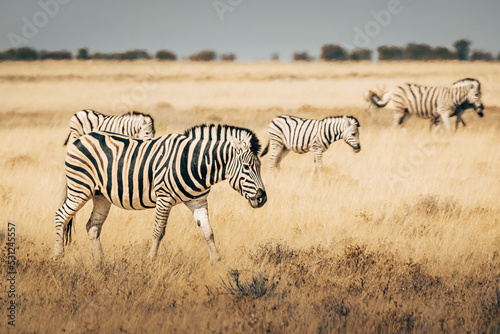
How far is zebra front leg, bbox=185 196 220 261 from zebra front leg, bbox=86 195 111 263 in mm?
1035

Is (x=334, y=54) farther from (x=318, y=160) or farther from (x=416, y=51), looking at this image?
(x=318, y=160)

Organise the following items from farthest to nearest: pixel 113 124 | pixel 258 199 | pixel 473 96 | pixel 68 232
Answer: pixel 473 96
pixel 113 124
pixel 68 232
pixel 258 199

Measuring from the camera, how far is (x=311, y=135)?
11.1 m

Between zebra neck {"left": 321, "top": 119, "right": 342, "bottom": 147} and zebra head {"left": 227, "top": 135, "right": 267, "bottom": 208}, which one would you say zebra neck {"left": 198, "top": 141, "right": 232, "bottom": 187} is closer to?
zebra head {"left": 227, "top": 135, "right": 267, "bottom": 208}

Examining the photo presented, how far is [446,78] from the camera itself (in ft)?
110

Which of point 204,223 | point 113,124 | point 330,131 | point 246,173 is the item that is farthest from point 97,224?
point 330,131

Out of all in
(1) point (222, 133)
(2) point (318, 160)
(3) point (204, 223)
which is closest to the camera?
(3) point (204, 223)


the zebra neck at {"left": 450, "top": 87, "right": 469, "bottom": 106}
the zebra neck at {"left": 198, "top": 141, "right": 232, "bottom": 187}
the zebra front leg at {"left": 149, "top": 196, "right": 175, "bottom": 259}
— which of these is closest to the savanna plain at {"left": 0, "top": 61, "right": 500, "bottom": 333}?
the zebra front leg at {"left": 149, "top": 196, "right": 175, "bottom": 259}

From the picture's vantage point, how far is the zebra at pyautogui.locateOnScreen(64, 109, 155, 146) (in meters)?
11.2

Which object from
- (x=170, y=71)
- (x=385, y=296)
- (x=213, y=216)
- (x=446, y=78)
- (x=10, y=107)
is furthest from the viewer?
(x=170, y=71)

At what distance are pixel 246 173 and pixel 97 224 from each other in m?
1.84

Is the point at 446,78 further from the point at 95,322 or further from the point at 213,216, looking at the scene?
the point at 95,322

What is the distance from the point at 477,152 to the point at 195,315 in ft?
34.5

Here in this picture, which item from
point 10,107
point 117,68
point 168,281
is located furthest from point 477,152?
point 117,68
